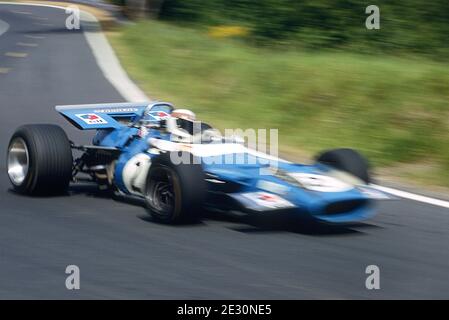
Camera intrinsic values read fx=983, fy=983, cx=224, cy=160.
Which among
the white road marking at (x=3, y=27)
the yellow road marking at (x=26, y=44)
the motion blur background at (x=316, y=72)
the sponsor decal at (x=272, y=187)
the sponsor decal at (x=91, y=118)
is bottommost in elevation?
the sponsor decal at (x=272, y=187)

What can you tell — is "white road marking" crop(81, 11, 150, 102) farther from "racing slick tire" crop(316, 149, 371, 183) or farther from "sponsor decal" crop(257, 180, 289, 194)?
"sponsor decal" crop(257, 180, 289, 194)

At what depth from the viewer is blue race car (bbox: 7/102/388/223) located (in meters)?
7.84

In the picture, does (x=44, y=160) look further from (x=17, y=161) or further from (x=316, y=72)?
(x=316, y=72)

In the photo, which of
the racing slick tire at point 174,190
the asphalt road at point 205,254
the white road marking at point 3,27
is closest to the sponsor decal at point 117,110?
the asphalt road at point 205,254

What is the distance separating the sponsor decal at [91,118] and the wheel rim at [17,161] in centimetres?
64

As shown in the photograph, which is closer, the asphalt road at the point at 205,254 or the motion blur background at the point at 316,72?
the asphalt road at the point at 205,254

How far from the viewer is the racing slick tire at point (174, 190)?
7824mm

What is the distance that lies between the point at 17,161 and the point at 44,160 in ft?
2.20

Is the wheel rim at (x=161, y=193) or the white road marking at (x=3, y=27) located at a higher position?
the white road marking at (x=3, y=27)

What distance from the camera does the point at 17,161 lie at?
9.52 metres

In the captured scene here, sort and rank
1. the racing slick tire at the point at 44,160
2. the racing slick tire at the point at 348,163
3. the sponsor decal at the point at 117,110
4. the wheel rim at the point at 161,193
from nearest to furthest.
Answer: the wheel rim at the point at 161,193
the racing slick tire at the point at 348,163
the racing slick tire at the point at 44,160
the sponsor decal at the point at 117,110

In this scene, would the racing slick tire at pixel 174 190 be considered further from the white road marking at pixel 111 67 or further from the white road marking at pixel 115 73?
the white road marking at pixel 111 67

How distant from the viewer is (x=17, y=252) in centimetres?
741
